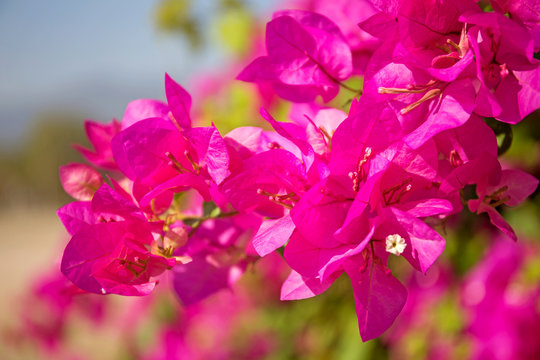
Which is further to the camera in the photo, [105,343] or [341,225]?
[105,343]

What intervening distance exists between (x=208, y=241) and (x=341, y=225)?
0.52ft

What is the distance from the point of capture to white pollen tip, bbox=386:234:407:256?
30cm

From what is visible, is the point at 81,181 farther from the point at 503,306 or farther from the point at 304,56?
the point at 503,306

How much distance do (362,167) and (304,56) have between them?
0.11m

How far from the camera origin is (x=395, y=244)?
0.99 feet

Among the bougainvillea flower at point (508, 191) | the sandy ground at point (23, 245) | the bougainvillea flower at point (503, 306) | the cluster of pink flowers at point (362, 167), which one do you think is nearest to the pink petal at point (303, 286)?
the cluster of pink flowers at point (362, 167)

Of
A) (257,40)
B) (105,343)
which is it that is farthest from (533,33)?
(105,343)

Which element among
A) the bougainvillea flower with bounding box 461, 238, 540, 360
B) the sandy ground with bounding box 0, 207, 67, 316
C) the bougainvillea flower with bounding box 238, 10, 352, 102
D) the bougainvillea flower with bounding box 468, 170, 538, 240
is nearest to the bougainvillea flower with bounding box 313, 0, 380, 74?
the bougainvillea flower with bounding box 238, 10, 352, 102

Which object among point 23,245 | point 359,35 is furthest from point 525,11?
point 23,245

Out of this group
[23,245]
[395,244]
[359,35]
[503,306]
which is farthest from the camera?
[23,245]

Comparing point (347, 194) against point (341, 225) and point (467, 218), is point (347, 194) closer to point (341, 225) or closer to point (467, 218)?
point (341, 225)

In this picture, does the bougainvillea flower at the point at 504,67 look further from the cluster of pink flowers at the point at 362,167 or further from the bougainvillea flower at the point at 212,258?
the bougainvillea flower at the point at 212,258

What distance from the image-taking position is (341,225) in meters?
0.32

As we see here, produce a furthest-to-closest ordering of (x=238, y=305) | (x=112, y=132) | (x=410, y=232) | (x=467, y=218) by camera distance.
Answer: (x=238, y=305) → (x=467, y=218) → (x=112, y=132) → (x=410, y=232)
